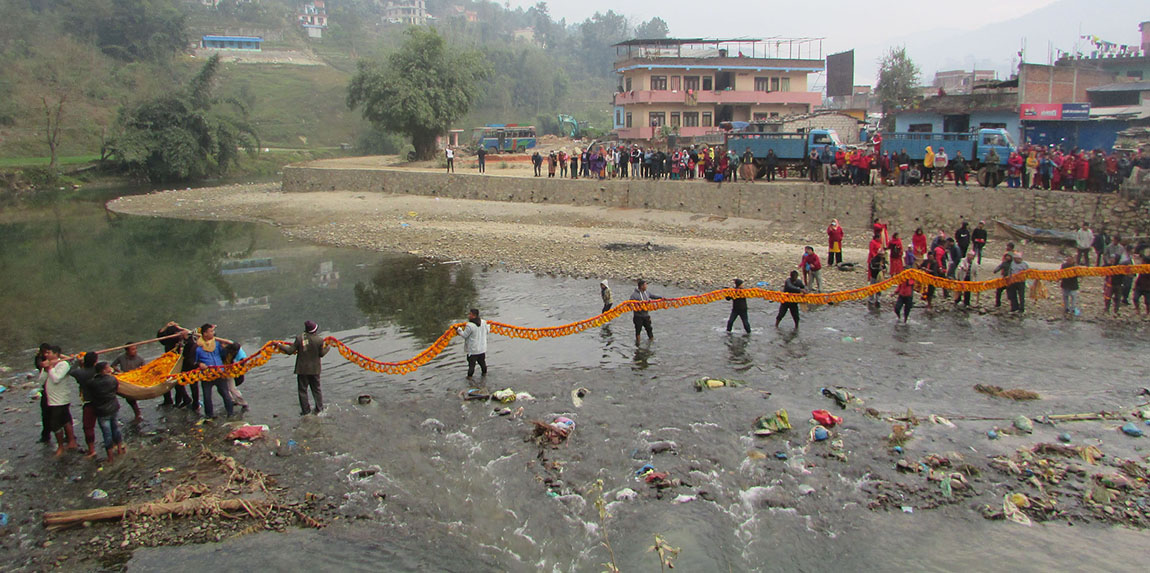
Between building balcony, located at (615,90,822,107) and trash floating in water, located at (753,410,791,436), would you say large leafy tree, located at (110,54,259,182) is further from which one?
trash floating in water, located at (753,410,791,436)

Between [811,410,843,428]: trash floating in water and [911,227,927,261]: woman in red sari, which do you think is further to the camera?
[911,227,927,261]: woman in red sari

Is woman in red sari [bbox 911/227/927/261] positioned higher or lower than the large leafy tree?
lower

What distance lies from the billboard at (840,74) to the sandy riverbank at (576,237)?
31.9 m

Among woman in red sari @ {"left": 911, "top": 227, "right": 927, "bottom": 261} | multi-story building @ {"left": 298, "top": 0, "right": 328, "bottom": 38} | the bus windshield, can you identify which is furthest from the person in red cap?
multi-story building @ {"left": 298, "top": 0, "right": 328, "bottom": 38}

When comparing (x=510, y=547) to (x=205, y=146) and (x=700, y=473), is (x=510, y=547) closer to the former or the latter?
(x=700, y=473)

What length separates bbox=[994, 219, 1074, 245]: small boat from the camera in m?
22.4

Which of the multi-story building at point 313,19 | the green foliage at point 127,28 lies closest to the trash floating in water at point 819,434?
the green foliage at point 127,28

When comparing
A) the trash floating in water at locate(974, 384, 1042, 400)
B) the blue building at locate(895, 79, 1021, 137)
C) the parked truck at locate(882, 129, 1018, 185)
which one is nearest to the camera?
the trash floating in water at locate(974, 384, 1042, 400)

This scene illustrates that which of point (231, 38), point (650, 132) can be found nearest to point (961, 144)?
point (650, 132)

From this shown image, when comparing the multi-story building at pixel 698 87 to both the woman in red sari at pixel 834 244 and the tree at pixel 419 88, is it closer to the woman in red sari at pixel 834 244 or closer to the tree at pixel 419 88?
the tree at pixel 419 88

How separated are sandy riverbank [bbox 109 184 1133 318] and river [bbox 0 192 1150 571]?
1.93 meters

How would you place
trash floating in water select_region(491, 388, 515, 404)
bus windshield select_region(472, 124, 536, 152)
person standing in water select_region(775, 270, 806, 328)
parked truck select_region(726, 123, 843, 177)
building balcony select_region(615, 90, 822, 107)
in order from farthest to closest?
bus windshield select_region(472, 124, 536, 152) < building balcony select_region(615, 90, 822, 107) < parked truck select_region(726, 123, 843, 177) < person standing in water select_region(775, 270, 806, 328) < trash floating in water select_region(491, 388, 515, 404)

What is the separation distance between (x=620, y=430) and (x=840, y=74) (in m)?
50.8

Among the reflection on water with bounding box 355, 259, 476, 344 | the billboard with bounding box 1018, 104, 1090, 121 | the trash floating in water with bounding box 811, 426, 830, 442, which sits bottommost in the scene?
the trash floating in water with bounding box 811, 426, 830, 442
